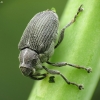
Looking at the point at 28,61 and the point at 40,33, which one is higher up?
the point at 40,33

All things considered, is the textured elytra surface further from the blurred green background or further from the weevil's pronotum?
the blurred green background

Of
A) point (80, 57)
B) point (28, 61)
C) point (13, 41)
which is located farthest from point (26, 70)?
point (13, 41)

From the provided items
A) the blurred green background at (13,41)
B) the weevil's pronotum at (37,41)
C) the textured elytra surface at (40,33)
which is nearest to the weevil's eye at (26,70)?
the weevil's pronotum at (37,41)

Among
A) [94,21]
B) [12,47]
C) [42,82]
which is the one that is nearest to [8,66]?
[12,47]

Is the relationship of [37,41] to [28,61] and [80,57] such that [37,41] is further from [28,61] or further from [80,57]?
[80,57]

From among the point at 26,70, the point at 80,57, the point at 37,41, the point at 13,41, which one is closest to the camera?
the point at 80,57

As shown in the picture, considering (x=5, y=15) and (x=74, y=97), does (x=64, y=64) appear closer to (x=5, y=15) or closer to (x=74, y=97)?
(x=74, y=97)

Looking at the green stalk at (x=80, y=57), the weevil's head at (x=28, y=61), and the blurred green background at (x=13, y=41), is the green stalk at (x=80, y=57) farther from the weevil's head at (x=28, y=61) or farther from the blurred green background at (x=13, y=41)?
the blurred green background at (x=13, y=41)

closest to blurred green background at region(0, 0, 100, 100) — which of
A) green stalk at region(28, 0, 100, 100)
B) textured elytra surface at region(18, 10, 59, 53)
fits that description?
textured elytra surface at region(18, 10, 59, 53)
